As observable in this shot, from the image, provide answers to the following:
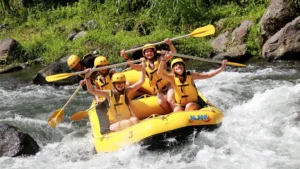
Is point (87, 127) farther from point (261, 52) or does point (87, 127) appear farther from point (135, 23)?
point (135, 23)

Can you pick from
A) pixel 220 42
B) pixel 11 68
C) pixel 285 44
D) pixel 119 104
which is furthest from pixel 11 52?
pixel 119 104

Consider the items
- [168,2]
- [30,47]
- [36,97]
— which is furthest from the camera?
[30,47]

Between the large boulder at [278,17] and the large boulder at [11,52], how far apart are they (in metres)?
6.82

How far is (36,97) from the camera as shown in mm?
8320

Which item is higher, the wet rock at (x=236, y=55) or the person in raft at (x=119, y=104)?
the person in raft at (x=119, y=104)

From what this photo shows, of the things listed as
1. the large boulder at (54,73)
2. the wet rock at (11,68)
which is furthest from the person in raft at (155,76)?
the wet rock at (11,68)

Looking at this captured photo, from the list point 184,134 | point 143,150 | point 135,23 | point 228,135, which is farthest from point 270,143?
point 135,23

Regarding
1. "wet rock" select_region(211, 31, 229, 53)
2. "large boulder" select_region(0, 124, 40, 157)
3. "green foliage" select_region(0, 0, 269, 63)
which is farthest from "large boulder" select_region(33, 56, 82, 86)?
"large boulder" select_region(0, 124, 40, 157)

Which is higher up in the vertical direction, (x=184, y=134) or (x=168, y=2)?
(x=168, y=2)

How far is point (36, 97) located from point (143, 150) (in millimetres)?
4214

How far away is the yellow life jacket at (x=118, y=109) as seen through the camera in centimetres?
515

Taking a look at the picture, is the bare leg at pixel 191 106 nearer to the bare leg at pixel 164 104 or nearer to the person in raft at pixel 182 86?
the person in raft at pixel 182 86

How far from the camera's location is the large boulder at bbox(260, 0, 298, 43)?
9.40 metres

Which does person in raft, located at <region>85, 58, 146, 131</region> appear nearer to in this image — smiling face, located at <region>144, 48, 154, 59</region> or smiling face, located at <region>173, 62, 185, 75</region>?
smiling face, located at <region>173, 62, 185, 75</region>
